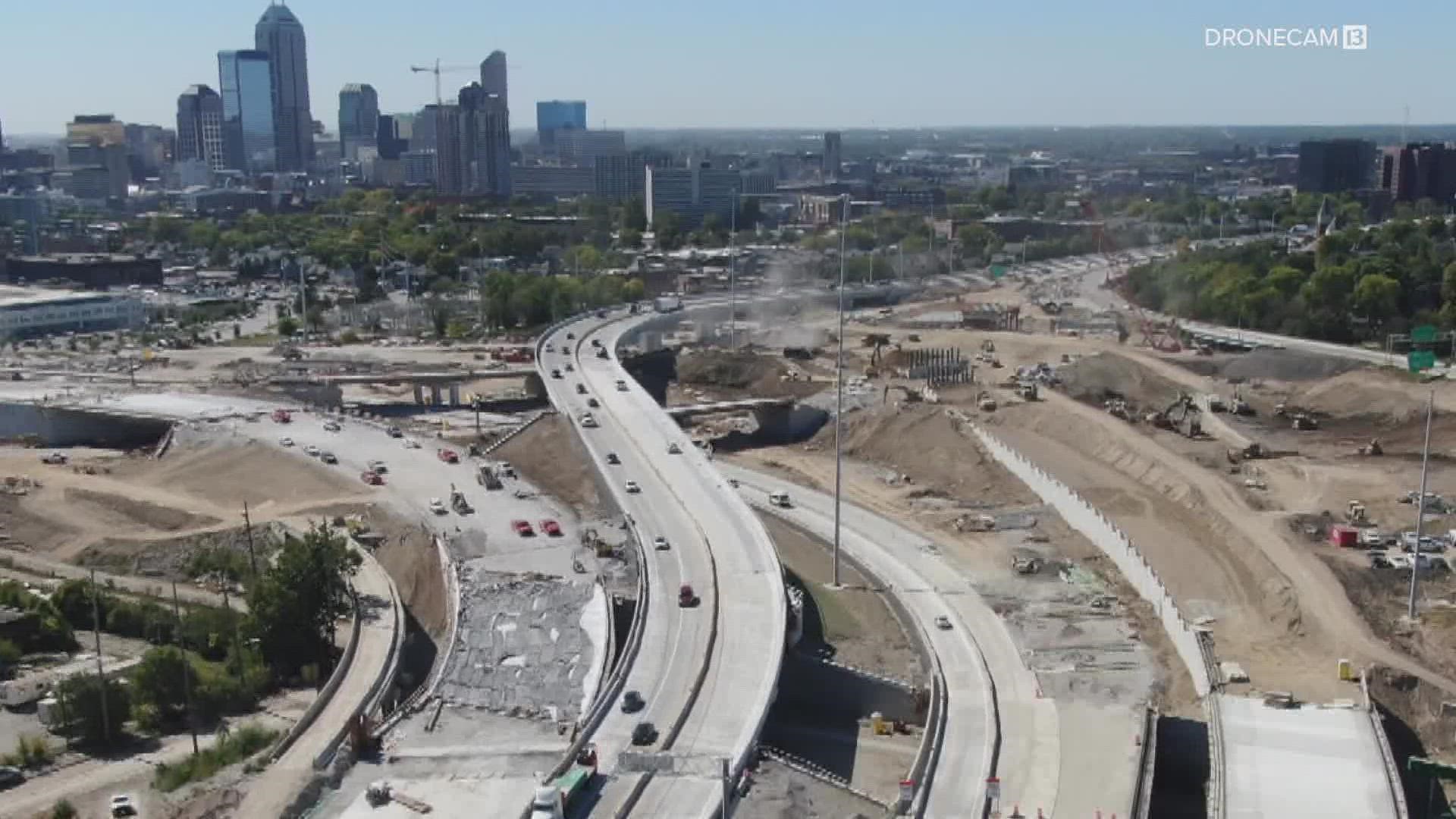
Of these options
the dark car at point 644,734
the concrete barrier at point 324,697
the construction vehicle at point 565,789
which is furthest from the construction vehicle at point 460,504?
the construction vehicle at point 565,789

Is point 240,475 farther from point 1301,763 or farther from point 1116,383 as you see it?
point 1301,763

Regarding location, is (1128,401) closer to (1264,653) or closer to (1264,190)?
(1264,653)

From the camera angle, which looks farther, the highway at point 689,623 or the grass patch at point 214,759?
the grass patch at point 214,759

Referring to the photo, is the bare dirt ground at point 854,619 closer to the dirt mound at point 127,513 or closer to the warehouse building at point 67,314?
the dirt mound at point 127,513

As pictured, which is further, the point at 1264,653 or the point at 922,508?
the point at 922,508

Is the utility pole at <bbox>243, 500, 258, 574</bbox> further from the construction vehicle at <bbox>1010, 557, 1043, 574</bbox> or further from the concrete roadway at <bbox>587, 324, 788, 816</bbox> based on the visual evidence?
the construction vehicle at <bbox>1010, 557, 1043, 574</bbox>

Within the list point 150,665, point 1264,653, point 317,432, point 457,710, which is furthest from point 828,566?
point 317,432
